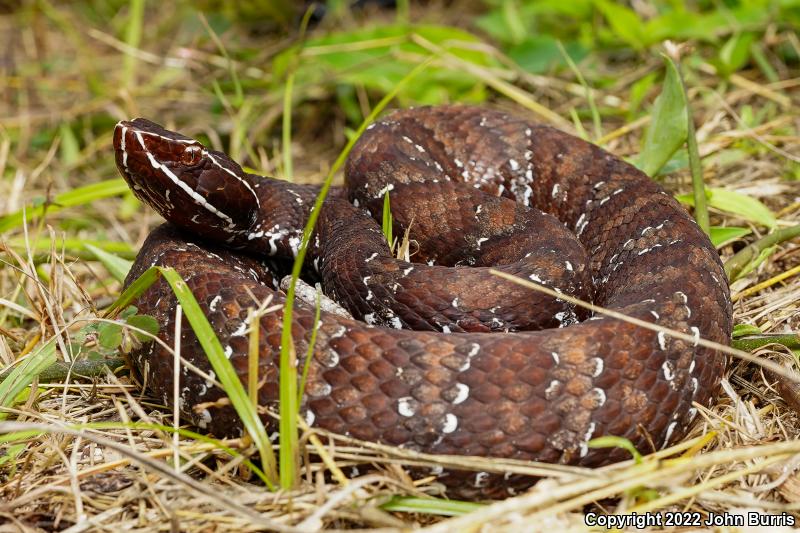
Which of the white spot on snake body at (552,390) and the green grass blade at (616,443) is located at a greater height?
the white spot on snake body at (552,390)

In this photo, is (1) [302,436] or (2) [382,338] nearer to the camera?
(1) [302,436]

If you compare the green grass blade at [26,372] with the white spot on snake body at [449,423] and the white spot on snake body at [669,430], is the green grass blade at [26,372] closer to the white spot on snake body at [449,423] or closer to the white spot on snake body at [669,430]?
the white spot on snake body at [449,423]

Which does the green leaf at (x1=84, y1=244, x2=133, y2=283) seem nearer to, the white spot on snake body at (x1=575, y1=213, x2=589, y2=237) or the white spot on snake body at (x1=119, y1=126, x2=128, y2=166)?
the white spot on snake body at (x1=119, y1=126, x2=128, y2=166)

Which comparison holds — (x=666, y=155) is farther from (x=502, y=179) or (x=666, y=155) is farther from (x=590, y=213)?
(x=502, y=179)

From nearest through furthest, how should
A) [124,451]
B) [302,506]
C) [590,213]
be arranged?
[124,451]
[302,506]
[590,213]

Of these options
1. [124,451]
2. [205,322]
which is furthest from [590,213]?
[124,451]

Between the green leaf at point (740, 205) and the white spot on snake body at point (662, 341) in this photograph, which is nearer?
the white spot on snake body at point (662, 341)

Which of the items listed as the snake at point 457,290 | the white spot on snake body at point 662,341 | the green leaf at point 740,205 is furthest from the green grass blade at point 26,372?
the green leaf at point 740,205

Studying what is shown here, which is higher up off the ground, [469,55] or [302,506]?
[469,55]
